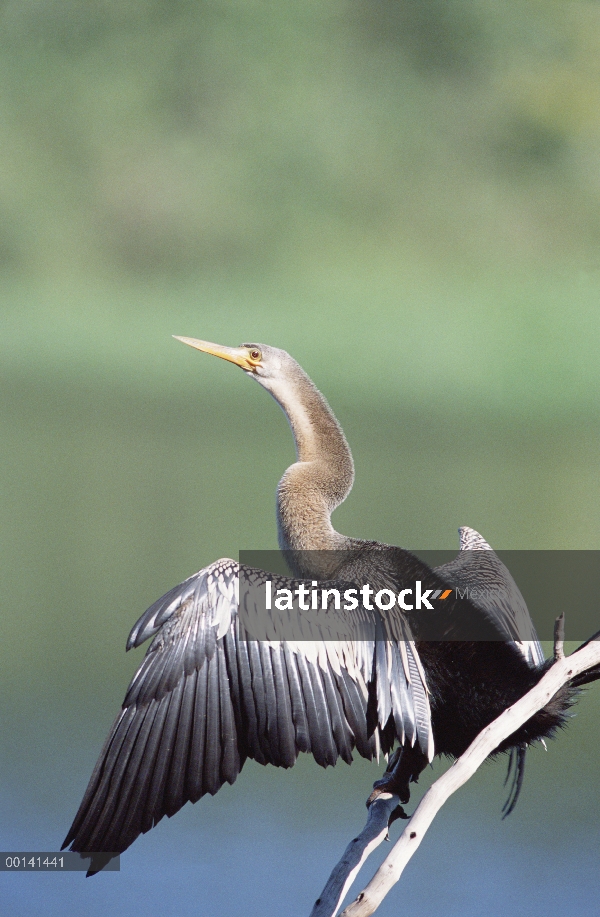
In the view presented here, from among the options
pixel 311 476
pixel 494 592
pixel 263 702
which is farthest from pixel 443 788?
pixel 311 476

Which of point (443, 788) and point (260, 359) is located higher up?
point (260, 359)

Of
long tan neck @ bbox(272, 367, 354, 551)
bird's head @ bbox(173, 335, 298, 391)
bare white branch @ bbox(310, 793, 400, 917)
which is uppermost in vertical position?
bird's head @ bbox(173, 335, 298, 391)

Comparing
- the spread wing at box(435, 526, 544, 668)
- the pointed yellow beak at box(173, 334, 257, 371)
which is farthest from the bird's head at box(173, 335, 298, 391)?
the spread wing at box(435, 526, 544, 668)

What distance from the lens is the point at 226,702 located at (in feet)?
8.39

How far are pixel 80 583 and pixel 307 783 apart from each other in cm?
305

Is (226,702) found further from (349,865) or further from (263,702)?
(349,865)

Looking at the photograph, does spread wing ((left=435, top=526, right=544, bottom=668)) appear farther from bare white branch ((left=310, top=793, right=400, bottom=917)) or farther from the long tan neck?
bare white branch ((left=310, top=793, right=400, bottom=917))

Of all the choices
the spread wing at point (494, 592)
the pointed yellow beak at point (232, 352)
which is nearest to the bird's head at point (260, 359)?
the pointed yellow beak at point (232, 352)

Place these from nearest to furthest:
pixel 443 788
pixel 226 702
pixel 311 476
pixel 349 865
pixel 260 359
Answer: pixel 443 788 → pixel 349 865 → pixel 226 702 → pixel 311 476 → pixel 260 359

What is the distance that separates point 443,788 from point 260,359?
1.81 metres

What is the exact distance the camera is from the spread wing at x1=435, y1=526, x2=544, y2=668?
3.09 m

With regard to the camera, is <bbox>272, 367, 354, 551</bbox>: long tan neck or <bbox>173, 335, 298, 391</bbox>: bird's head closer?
<bbox>272, 367, 354, 551</bbox>: long tan neck

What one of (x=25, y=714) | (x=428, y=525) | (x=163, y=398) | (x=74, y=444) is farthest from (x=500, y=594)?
(x=163, y=398)

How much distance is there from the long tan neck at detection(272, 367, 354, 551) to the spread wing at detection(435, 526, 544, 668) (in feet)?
1.18
